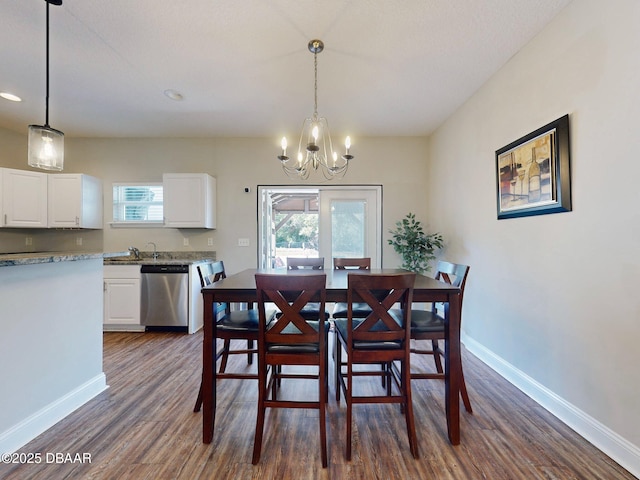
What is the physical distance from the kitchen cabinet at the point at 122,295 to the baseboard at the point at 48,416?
1538mm

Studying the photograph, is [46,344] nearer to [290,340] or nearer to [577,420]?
[290,340]

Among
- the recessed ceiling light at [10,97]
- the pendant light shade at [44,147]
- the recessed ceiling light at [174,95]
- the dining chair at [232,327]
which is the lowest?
the dining chair at [232,327]

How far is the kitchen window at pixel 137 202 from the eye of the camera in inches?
163

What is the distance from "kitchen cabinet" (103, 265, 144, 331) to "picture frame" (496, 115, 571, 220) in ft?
13.6

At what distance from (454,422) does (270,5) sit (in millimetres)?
2782

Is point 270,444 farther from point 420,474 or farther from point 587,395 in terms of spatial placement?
point 587,395

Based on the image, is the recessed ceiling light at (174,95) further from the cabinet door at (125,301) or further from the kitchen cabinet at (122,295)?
the cabinet door at (125,301)

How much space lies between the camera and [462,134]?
3.20 m

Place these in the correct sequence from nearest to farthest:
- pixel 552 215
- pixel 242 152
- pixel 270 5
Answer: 1. pixel 270 5
2. pixel 552 215
3. pixel 242 152

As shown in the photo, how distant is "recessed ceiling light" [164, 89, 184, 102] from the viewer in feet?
9.50

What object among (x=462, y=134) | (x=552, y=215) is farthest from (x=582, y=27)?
(x=462, y=134)

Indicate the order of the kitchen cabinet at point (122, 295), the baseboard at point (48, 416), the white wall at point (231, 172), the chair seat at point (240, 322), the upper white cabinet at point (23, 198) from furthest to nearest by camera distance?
1. the white wall at point (231, 172)
2. the kitchen cabinet at point (122, 295)
3. the upper white cabinet at point (23, 198)
4. the chair seat at point (240, 322)
5. the baseboard at point (48, 416)

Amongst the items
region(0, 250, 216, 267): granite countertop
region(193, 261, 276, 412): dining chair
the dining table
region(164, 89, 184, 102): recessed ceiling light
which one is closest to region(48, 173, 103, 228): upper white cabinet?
region(0, 250, 216, 267): granite countertop

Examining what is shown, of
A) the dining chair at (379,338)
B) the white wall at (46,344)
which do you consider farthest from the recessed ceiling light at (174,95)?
the dining chair at (379,338)
